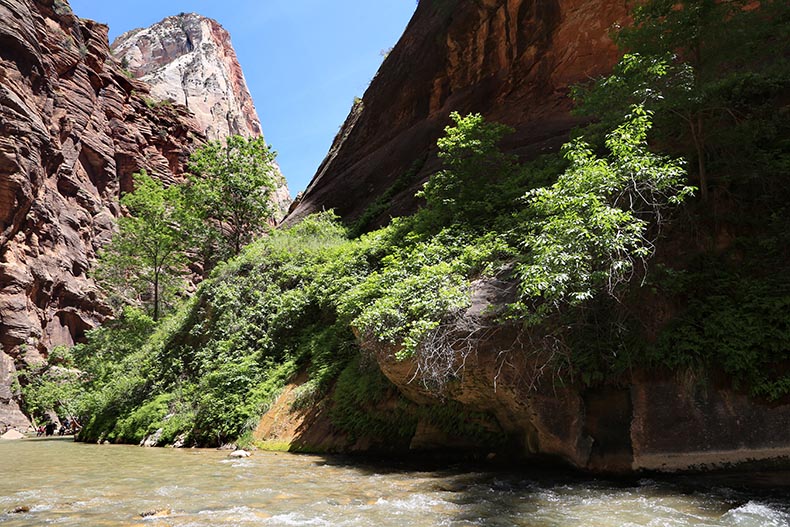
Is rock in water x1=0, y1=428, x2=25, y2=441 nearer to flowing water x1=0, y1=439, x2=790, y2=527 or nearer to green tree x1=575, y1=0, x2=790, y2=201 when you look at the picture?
flowing water x1=0, y1=439, x2=790, y2=527

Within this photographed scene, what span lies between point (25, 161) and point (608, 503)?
38.7 meters

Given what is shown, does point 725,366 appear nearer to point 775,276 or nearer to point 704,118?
point 775,276

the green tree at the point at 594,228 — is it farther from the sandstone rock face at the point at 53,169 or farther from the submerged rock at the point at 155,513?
the sandstone rock face at the point at 53,169

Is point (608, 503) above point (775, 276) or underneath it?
underneath

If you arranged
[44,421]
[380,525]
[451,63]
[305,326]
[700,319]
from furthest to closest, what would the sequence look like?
[44,421] → [451,63] → [305,326] → [700,319] → [380,525]

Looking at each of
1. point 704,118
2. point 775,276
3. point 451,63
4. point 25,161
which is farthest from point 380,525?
point 25,161

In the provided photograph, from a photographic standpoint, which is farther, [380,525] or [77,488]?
[77,488]

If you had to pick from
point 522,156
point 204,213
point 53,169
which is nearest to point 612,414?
point 522,156

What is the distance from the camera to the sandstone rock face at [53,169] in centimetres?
3123

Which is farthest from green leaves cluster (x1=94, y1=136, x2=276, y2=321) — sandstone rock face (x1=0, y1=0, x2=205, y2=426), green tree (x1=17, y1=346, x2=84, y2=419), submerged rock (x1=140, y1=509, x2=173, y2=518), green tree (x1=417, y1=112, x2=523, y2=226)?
submerged rock (x1=140, y1=509, x2=173, y2=518)

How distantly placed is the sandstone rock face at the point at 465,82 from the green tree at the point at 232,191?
281 cm

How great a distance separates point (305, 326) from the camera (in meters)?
15.2

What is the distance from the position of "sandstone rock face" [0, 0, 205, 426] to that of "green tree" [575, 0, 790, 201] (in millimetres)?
35431

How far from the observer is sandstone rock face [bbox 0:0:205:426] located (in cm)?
3123
